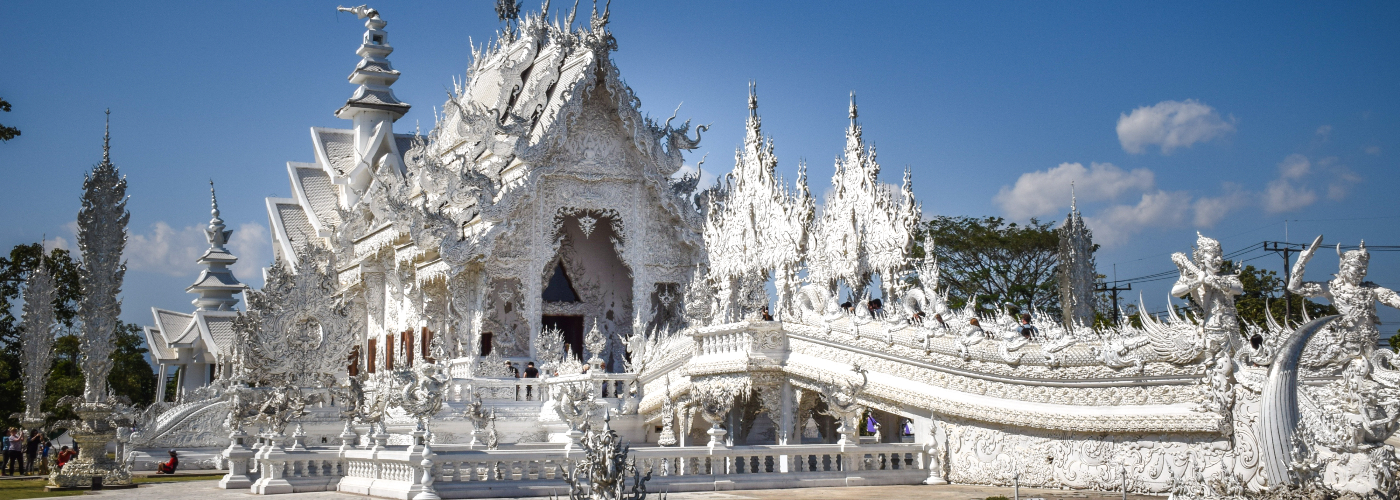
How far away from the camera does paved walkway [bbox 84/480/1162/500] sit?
10906 millimetres

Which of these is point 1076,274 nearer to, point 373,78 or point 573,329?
point 573,329

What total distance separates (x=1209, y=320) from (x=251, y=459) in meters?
9.90

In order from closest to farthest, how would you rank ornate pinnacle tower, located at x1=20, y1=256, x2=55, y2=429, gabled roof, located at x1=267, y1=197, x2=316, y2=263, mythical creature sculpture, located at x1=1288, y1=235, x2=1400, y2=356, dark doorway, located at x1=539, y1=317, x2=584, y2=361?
mythical creature sculpture, located at x1=1288, y1=235, x2=1400, y2=356 < ornate pinnacle tower, located at x1=20, y1=256, x2=55, y2=429 < dark doorway, located at x1=539, y1=317, x2=584, y2=361 < gabled roof, located at x1=267, y1=197, x2=316, y2=263

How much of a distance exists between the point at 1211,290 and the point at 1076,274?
11.6 meters

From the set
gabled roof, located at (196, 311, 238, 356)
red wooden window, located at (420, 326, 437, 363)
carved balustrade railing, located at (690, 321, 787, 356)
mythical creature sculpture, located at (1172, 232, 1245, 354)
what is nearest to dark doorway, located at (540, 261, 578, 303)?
red wooden window, located at (420, 326, 437, 363)

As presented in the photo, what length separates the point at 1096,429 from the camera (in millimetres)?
11547

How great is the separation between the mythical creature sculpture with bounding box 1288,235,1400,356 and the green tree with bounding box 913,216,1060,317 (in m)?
24.5

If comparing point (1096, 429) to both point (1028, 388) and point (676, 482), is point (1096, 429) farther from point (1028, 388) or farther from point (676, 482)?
point (676, 482)

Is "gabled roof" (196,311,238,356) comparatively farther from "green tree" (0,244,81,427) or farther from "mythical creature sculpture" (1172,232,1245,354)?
"mythical creature sculpture" (1172,232,1245,354)

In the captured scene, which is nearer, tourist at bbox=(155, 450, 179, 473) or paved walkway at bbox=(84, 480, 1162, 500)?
paved walkway at bbox=(84, 480, 1162, 500)

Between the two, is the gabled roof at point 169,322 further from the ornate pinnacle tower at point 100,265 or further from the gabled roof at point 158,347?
the ornate pinnacle tower at point 100,265

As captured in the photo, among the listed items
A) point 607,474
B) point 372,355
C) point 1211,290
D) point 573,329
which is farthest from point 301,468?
point 372,355

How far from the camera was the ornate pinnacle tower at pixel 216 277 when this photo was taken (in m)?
36.2

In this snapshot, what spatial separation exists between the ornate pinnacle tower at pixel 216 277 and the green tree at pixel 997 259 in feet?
70.1
